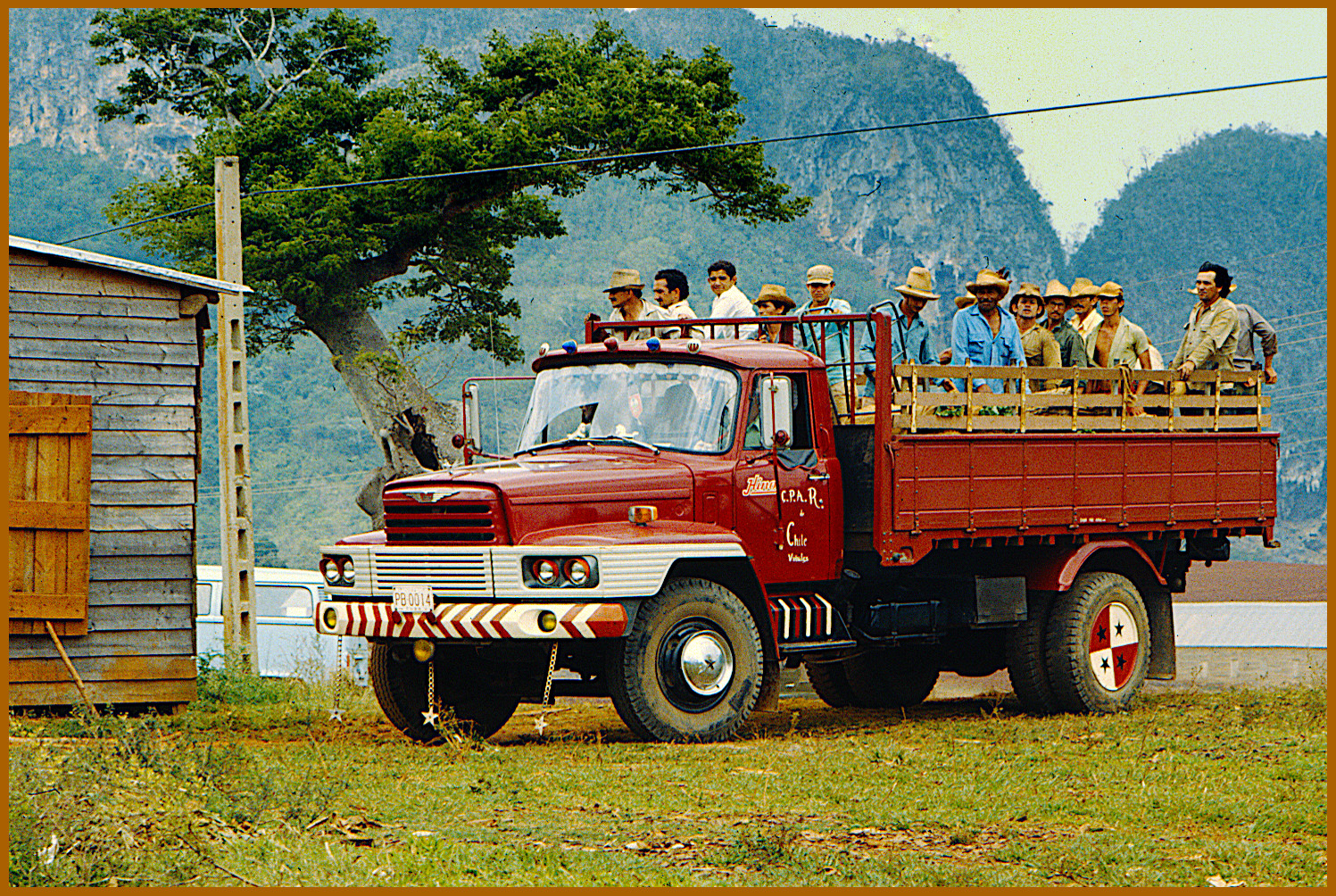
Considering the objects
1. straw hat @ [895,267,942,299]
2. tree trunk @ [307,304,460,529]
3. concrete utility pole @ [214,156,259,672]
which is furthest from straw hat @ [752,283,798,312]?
tree trunk @ [307,304,460,529]

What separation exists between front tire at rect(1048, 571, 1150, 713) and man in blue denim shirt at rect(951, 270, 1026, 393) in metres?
1.72

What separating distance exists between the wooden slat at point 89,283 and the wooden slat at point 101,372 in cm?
54

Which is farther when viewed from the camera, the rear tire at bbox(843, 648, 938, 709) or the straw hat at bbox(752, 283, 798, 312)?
the rear tire at bbox(843, 648, 938, 709)

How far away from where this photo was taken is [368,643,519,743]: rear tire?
11281 mm

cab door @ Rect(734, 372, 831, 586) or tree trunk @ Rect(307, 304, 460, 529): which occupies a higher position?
tree trunk @ Rect(307, 304, 460, 529)

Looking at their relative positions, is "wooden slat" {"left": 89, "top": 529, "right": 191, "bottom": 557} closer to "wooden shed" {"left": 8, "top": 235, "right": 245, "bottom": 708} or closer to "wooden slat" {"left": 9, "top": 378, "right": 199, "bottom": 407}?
"wooden shed" {"left": 8, "top": 235, "right": 245, "bottom": 708}

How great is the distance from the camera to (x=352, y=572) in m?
10.9

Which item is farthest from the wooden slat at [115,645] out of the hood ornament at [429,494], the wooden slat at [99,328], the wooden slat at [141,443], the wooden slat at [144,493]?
the hood ornament at [429,494]

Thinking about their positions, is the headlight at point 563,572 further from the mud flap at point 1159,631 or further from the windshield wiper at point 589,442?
the mud flap at point 1159,631

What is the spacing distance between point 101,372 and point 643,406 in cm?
435

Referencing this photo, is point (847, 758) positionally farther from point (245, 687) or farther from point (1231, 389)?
point (245, 687)

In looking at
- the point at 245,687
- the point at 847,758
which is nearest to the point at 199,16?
the point at 245,687

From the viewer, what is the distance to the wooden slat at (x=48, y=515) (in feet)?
40.8

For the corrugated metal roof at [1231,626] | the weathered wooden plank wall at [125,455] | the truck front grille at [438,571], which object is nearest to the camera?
the truck front grille at [438,571]
